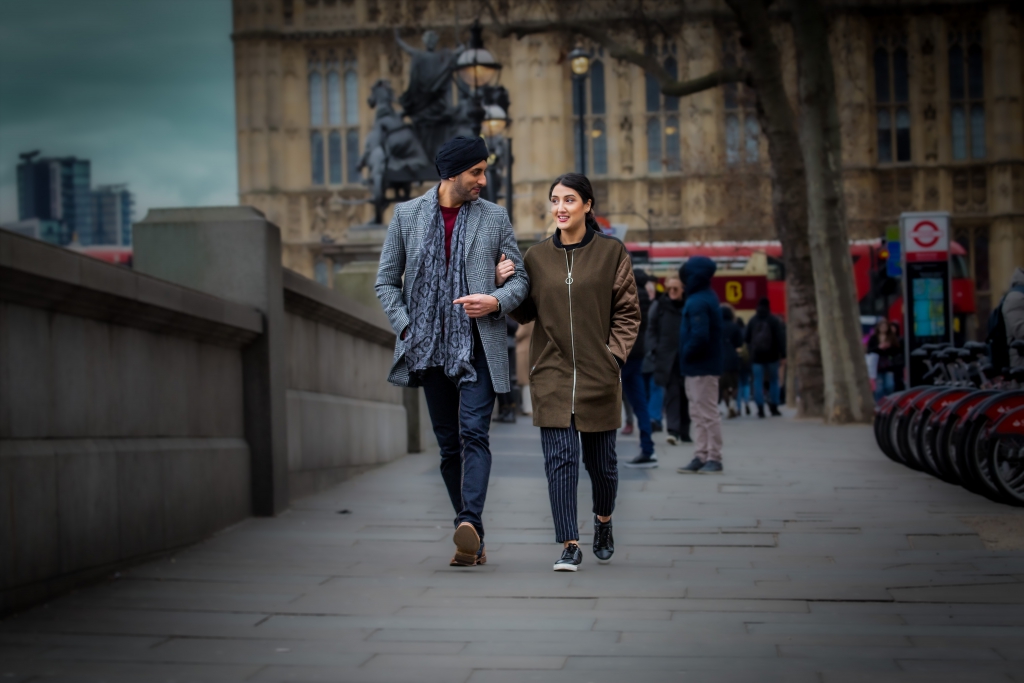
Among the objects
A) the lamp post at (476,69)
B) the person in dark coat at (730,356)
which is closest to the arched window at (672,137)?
the person in dark coat at (730,356)

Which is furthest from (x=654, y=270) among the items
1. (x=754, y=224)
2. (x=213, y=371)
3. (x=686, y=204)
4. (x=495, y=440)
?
(x=213, y=371)

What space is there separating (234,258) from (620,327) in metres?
2.72

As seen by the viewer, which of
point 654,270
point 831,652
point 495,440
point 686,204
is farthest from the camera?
point 686,204

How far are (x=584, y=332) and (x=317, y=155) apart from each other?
152 feet

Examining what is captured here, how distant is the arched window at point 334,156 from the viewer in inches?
2007

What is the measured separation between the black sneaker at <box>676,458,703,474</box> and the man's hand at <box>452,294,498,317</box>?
5411 millimetres

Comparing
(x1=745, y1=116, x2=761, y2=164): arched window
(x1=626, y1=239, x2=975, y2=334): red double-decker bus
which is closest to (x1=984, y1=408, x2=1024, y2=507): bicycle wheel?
(x1=626, y1=239, x2=975, y2=334): red double-decker bus

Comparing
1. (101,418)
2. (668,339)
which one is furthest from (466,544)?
Result: (668,339)

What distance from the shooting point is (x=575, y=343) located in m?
5.89

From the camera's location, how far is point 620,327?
596cm

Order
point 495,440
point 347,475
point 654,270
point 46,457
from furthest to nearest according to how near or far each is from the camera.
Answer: point 654,270, point 495,440, point 347,475, point 46,457

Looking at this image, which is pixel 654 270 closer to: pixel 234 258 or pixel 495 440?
pixel 495 440

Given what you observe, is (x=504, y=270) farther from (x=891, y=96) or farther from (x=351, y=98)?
(x=351, y=98)

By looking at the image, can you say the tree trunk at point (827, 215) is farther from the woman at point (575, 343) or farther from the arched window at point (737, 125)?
the arched window at point (737, 125)
